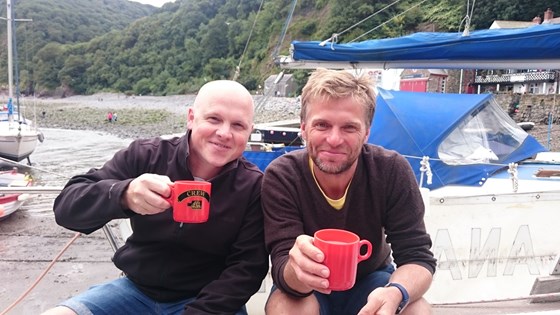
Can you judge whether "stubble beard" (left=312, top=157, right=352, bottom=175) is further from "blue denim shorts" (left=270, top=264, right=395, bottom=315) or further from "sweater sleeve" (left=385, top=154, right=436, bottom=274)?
"blue denim shorts" (left=270, top=264, right=395, bottom=315)

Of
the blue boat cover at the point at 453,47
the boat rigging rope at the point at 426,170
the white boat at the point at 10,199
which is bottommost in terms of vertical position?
the white boat at the point at 10,199

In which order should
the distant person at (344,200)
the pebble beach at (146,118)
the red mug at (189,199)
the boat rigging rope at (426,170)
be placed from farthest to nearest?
the pebble beach at (146,118) < the boat rigging rope at (426,170) < the distant person at (344,200) < the red mug at (189,199)

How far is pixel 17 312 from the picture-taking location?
3.98 m

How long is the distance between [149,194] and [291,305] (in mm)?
701

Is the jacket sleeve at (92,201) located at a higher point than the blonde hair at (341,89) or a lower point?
lower

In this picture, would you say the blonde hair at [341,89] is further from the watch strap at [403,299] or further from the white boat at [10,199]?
the white boat at [10,199]

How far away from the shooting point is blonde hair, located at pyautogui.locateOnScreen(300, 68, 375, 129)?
1.78 metres

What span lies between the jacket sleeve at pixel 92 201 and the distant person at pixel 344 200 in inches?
23.8

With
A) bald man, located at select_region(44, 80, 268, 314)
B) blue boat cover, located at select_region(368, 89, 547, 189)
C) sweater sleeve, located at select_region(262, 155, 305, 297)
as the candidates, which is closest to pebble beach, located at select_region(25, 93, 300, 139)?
blue boat cover, located at select_region(368, 89, 547, 189)

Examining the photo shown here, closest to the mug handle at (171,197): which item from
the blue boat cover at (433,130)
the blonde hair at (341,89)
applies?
the blonde hair at (341,89)

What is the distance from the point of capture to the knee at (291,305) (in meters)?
1.71

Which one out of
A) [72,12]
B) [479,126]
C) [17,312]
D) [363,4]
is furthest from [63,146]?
[72,12]

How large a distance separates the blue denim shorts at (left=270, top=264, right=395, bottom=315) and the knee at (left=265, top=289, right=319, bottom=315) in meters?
0.16

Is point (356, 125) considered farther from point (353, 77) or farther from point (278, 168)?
point (278, 168)
